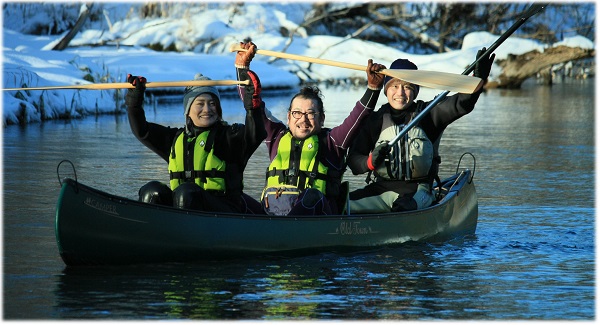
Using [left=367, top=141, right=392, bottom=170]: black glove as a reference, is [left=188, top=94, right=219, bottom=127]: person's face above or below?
above

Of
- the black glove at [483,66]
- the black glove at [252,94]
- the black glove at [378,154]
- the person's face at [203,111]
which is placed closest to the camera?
A: the black glove at [252,94]

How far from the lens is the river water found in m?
5.44

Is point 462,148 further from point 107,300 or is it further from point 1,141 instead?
point 107,300

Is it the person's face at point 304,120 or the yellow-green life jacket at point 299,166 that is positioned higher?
the person's face at point 304,120

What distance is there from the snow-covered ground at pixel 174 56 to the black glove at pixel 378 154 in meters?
9.07

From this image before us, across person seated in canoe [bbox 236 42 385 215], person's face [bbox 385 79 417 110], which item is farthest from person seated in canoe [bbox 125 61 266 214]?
person's face [bbox 385 79 417 110]

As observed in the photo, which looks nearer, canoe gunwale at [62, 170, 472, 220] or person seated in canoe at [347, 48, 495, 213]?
canoe gunwale at [62, 170, 472, 220]

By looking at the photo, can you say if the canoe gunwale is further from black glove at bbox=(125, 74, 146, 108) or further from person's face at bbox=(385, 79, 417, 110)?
person's face at bbox=(385, 79, 417, 110)

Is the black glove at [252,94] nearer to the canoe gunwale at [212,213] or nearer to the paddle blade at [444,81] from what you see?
the canoe gunwale at [212,213]

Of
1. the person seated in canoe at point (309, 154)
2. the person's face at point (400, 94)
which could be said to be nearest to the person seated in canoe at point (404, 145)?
the person's face at point (400, 94)

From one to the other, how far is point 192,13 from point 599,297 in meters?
25.8

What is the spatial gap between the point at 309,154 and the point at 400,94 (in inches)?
42.1

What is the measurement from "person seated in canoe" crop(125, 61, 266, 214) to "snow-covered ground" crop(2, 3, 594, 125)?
893 cm

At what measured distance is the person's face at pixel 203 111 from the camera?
659cm
